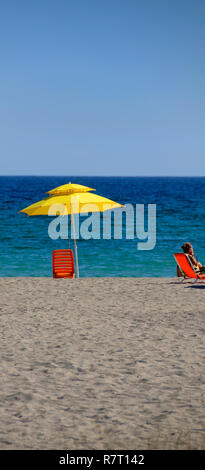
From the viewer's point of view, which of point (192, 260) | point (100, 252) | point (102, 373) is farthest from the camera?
point (100, 252)

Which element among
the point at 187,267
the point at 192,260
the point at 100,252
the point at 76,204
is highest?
the point at 100,252

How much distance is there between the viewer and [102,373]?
6457 mm

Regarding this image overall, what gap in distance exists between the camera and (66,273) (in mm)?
14844

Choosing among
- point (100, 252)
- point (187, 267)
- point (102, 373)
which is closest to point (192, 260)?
point (187, 267)

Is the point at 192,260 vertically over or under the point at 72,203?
under

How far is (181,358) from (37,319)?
335 centimetres

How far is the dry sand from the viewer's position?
481 cm

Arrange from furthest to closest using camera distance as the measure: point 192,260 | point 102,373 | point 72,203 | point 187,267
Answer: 1. point 192,260
2. point 187,267
3. point 72,203
4. point 102,373

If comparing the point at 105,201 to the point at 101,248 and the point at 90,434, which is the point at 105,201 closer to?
the point at 90,434

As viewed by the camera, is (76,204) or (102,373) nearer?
(102,373)

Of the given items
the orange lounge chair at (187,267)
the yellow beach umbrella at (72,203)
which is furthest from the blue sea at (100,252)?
the yellow beach umbrella at (72,203)

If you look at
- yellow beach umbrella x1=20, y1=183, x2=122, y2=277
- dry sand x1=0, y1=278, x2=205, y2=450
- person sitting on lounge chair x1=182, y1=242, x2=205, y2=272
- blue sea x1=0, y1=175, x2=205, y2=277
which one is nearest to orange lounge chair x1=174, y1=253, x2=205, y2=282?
person sitting on lounge chair x1=182, y1=242, x2=205, y2=272

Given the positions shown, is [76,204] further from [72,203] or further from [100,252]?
[100,252]

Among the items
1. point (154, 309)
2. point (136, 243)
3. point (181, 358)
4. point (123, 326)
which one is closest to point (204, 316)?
point (154, 309)
